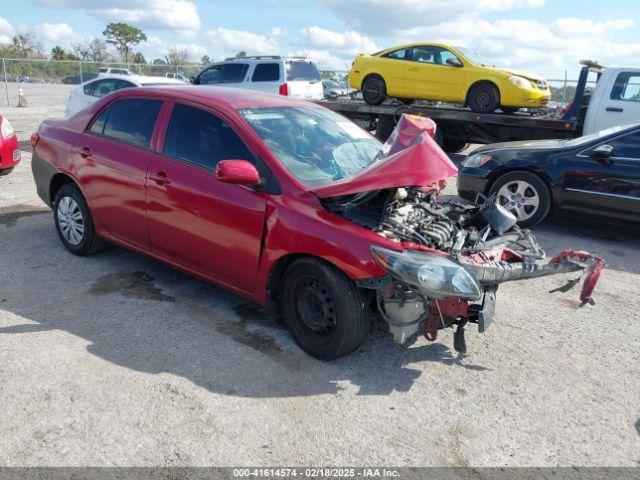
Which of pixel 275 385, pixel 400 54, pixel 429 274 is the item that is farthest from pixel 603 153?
pixel 400 54

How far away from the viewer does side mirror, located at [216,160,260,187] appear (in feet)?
11.5

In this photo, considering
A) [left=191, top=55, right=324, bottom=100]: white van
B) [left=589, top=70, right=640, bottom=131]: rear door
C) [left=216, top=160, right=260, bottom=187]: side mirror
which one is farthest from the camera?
[left=191, top=55, right=324, bottom=100]: white van

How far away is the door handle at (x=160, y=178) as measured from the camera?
13.6 feet

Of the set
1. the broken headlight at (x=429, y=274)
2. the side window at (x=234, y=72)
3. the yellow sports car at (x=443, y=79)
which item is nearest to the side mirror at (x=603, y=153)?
the broken headlight at (x=429, y=274)

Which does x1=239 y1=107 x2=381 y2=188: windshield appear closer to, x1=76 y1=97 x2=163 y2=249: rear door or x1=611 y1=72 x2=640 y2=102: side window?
x1=76 y1=97 x2=163 y2=249: rear door

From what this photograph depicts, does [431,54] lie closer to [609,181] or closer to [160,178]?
[609,181]

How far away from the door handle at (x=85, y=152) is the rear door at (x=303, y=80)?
9427 millimetres

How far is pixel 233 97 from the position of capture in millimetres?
4316

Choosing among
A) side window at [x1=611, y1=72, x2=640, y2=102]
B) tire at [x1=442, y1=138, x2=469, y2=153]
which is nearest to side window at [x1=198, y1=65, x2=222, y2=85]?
tire at [x1=442, y1=138, x2=469, y2=153]

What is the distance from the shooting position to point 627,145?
6.33m

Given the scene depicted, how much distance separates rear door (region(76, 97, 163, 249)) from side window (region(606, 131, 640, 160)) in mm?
5275

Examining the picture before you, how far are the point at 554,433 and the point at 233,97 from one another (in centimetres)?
330

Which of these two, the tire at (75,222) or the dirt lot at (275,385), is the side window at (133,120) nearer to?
the tire at (75,222)

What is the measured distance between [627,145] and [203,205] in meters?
5.20
